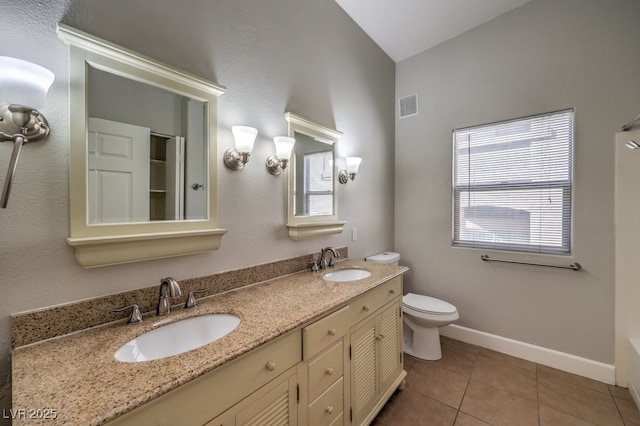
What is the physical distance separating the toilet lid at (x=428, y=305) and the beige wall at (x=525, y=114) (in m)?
0.38

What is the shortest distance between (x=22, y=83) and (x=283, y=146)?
1104 mm

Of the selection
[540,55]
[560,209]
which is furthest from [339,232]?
[540,55]

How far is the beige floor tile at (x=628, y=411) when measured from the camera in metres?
1.66

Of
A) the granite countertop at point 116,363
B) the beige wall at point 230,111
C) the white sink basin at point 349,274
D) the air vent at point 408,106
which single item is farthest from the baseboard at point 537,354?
the air vent at point 408,106

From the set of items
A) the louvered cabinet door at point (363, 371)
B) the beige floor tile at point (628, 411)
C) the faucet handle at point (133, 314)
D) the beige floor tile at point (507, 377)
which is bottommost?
the beige floor tile at point (507, 377)

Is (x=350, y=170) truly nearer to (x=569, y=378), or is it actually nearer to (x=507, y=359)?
(x=507, y=359)

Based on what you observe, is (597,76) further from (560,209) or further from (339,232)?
(339,232)

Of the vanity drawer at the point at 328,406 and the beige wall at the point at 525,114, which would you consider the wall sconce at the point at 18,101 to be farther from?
the beige wall at the point at 525,114

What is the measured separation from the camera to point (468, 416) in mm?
1738

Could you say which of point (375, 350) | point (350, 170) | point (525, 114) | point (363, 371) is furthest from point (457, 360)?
point (525, 114)

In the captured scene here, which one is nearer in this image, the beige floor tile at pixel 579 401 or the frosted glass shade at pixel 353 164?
the beige floor tile at pixel 579 401

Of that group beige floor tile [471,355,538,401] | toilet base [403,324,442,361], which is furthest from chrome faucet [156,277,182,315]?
beige floor tile [471,355,538,401]

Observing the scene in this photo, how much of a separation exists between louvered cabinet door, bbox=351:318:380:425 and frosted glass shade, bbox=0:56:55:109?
1.63m

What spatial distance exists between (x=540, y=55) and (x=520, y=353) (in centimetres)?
261
